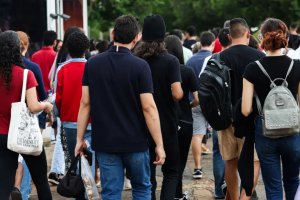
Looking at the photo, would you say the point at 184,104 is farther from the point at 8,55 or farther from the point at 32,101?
the point at 8,55

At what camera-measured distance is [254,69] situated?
6.55m

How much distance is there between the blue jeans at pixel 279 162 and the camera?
258 inches

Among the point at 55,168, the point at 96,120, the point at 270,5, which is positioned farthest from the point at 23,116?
the point at 270,5

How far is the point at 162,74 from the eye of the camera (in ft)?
24.6

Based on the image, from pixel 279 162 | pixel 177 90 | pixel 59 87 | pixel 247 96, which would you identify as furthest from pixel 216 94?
pixel 59 87

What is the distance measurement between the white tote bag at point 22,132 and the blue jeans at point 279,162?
187cm

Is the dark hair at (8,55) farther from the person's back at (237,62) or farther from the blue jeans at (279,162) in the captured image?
the blue jeans at (279,162)

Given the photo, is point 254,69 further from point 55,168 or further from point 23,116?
point 55,168

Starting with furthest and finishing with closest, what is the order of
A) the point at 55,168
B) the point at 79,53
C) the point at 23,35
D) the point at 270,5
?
the point at 270,5 < the point at 55,168 < the point at 23,35 < the point at 79,53

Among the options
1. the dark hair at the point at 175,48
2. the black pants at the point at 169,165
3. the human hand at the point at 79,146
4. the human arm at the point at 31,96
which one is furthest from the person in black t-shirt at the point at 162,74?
the human arm at the point at 31,96

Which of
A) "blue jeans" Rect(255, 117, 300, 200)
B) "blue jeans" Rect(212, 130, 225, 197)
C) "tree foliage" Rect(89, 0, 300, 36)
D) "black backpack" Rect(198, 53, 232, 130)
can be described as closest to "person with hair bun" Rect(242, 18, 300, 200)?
"blue jeans" Rect(255, 117, 300, 200)

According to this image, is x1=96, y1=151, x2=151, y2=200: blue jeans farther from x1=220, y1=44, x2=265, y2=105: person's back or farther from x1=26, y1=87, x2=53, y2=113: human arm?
x1=220, y1=44, x2=265, y2=105: person's back

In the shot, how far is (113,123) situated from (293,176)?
5.19 ft

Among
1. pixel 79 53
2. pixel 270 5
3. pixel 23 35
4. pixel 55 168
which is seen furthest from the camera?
pixel 270 5
